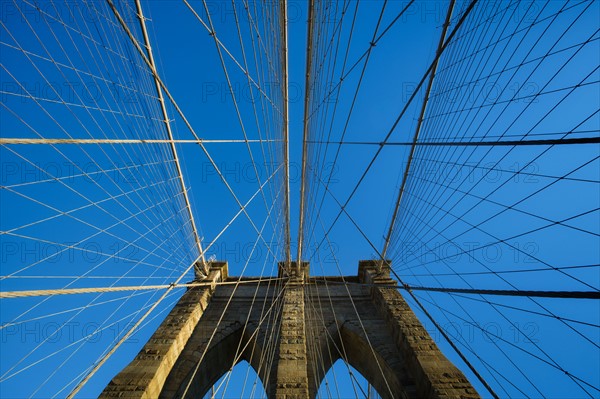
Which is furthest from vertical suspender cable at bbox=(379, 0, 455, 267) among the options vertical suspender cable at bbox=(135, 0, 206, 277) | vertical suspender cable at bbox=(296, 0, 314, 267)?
vertical suspender cable at bbox=(135, 0, 206, 277)

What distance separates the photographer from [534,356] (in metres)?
3.80

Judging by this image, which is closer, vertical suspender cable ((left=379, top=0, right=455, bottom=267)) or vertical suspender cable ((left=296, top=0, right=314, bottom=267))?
vertical suspender cable ((left=379, top=0, right=455, bottom=267))

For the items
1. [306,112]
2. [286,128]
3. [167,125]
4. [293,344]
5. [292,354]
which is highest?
[306,112]

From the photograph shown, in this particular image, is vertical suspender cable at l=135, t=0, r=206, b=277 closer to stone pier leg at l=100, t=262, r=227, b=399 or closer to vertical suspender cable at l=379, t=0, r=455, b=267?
stone pier leg at l=100, t=262, r=227, b=399

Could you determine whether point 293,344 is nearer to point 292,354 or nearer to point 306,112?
point 292,354

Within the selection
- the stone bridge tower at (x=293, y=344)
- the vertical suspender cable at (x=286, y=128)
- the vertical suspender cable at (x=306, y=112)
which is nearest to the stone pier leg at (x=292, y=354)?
the stone bridge tower at (x=293, y=344)

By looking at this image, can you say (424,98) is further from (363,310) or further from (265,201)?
(363,310)

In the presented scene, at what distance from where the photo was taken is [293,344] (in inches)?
261

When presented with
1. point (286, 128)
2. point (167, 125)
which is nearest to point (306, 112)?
point (286, 128)

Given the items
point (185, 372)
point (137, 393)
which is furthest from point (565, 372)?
point (185, 372)

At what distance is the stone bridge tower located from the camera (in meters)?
5.57

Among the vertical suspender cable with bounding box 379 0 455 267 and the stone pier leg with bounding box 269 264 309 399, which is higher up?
the vertical suspender cable with bounding box 379 0 455 267

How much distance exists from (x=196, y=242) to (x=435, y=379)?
6050mm

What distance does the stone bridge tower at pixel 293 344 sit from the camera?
18.3ft
